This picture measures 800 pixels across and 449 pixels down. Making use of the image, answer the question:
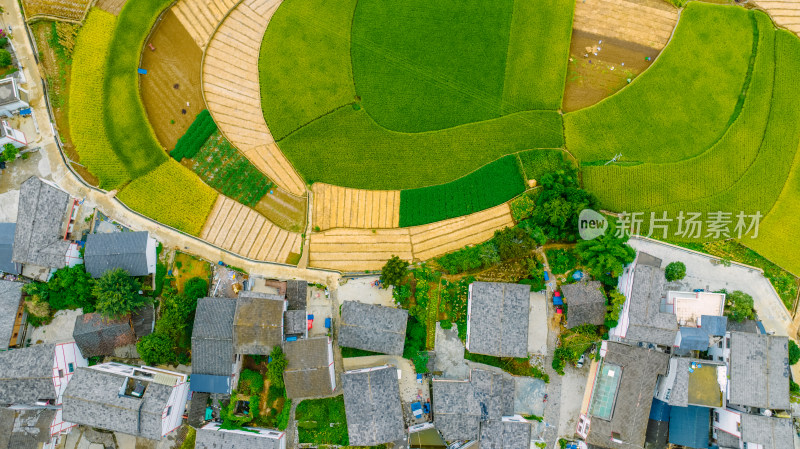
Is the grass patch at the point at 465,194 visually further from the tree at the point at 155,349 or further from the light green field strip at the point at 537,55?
the tree at the point at 155,349

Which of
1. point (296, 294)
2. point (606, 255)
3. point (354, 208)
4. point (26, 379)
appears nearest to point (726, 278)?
point (606, 255)

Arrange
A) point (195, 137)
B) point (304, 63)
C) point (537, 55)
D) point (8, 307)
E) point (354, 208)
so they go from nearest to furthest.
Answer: point (8, 307), point (354, 208), point (195, 137), point (304, 63), point (537, 55)

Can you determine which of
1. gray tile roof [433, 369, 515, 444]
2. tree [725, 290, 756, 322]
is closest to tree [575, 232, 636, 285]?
tree [725, 290, 756, 322]

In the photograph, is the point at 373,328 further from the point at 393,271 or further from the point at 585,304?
the point at 585,304

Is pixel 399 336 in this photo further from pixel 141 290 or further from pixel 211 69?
pixel 211 69

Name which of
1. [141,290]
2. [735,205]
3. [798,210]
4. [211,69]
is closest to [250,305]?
[141,290]
